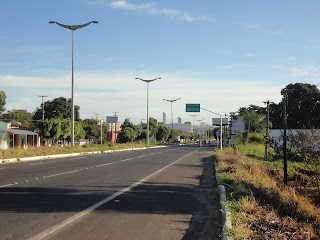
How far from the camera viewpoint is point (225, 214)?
7367 mm

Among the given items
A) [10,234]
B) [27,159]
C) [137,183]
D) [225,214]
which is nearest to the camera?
[10,234]

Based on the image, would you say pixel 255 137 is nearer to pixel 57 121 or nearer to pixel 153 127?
pixel 57 121

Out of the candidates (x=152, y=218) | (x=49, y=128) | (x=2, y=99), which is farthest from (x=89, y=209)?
(x=2, y=99)

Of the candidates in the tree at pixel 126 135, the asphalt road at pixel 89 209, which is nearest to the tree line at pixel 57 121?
the tree at pixel 126 135

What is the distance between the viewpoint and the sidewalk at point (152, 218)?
6.45 meters

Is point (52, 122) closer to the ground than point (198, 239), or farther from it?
farther from it

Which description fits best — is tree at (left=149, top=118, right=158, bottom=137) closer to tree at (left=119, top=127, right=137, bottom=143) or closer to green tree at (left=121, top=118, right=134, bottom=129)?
green tree at (left=121, top=118, right=134, bottom=129)

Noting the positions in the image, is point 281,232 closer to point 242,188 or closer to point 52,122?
point 242,188

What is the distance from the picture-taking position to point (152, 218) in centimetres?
774

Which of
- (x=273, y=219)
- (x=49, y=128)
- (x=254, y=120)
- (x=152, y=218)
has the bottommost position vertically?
(x=152, y=218)

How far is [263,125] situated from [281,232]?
52.0m

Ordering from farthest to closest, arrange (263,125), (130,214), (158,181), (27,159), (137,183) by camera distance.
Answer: (263,125)
(27,159)
(158,181)
(137,183)
(130,214)

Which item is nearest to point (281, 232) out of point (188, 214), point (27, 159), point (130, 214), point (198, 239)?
point (198, 239)

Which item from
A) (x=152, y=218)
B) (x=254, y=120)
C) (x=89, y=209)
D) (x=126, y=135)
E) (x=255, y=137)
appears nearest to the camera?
(x=152, y=218)
